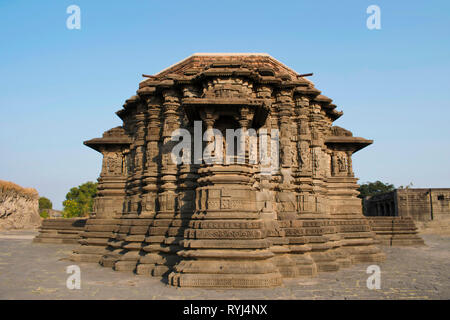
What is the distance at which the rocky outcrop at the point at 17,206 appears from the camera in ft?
109

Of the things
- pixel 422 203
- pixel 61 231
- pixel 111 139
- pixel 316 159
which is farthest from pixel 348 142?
pixel 422 203

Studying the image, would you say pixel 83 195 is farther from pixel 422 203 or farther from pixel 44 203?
pixel 422 203

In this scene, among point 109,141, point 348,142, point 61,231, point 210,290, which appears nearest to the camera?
point 210,290

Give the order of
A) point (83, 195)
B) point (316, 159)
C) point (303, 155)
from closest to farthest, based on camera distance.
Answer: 1. point (303, 155)
2. point (316, 159)
3. point (83, 195)

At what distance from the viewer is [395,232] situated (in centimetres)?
1848

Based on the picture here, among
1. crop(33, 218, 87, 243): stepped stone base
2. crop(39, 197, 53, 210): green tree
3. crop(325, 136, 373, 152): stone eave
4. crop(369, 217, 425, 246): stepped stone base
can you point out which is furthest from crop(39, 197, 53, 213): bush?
crop(325, 136, 373, 152): stone eave

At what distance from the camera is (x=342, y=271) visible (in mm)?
9688

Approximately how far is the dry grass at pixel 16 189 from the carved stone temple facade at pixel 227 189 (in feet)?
90.0

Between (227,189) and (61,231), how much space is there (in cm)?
1520

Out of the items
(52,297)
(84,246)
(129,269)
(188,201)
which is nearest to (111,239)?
(84,246)

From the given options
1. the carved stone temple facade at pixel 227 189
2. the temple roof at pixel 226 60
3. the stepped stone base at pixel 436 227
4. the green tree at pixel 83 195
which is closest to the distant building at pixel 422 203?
the stepped stone base at pixel 436 227

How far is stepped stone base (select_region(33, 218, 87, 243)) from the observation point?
18.8 m

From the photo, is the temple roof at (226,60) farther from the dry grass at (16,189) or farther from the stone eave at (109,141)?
the dry grass at (16,189)
